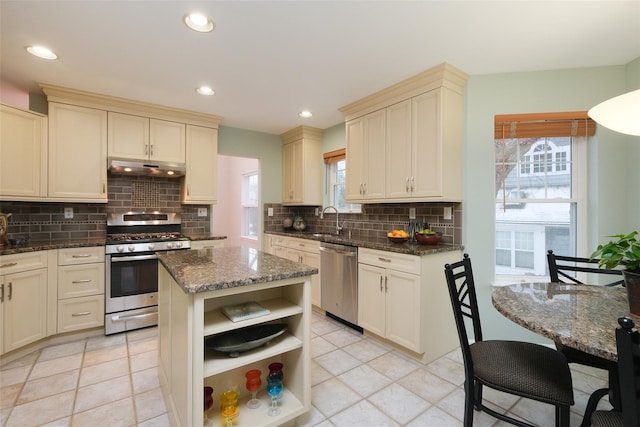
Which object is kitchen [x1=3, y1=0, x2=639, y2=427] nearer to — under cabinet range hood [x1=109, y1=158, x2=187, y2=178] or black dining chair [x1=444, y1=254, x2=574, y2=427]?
under cabinet range hood [x1=109, y1=158, x2=187, y2=178]

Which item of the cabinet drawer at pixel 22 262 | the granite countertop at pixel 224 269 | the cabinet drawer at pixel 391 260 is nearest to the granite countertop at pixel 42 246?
the cabinet drawer at pixel 22 262

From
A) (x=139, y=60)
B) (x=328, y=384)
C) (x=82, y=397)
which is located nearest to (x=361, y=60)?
(x=139, y=60)

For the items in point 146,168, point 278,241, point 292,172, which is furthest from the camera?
point 292,172

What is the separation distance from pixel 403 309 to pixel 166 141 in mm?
3131

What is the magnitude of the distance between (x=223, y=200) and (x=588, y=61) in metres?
6.01

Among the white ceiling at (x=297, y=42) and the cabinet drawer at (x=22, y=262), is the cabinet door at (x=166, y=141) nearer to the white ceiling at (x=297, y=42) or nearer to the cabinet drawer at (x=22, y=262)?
the white ceiling at (x=297, y=42)

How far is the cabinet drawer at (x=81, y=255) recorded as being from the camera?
267cm

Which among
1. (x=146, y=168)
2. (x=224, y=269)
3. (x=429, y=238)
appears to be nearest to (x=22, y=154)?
(x=146, y=168)

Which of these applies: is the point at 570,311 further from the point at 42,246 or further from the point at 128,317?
the point at 42,246

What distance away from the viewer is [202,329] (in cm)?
132

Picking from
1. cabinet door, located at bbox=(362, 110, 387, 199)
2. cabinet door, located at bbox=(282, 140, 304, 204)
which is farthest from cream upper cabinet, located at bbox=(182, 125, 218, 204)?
cabinet door, located at bbox=(362, 110, 387, 199)

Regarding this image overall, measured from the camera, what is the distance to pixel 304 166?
4188 mm

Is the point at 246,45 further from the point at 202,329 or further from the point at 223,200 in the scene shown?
the point at 223,200

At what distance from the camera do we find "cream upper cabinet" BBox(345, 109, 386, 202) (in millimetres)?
2957
